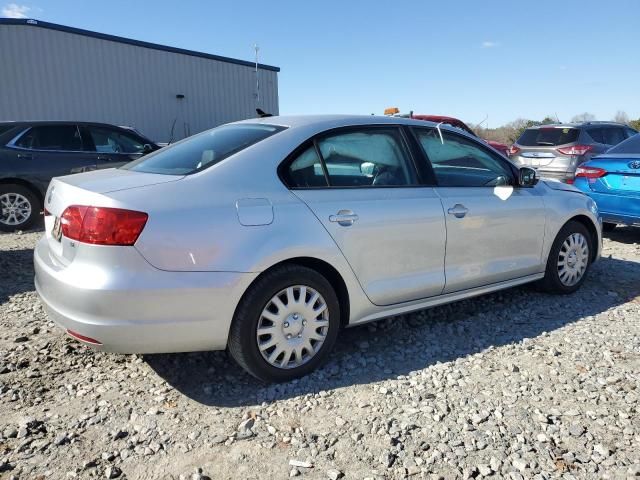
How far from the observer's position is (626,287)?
5.00m

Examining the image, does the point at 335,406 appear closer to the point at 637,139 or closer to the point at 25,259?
the point at 25,259

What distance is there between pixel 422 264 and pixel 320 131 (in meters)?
1.12

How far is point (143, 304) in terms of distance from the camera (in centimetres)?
258

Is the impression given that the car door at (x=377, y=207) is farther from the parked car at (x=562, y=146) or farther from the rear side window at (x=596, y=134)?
the rear side window at (x=596, y=134)

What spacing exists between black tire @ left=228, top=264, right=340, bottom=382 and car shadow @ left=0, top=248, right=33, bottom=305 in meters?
2.70

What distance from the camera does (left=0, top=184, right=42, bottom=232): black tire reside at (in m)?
7.32

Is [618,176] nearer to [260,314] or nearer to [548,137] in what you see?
[548,137]

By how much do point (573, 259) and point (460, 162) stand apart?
4.99ft

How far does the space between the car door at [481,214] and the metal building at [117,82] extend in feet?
47.0

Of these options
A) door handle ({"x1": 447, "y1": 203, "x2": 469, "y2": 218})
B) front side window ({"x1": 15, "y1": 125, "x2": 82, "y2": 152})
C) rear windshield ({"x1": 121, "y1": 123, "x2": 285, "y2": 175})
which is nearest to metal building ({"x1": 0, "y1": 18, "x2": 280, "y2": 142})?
front side window ({"x1": 15, "y1": 125, "x2": 82, "y2": 152})

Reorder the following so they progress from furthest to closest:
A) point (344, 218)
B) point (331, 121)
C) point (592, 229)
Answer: point (592, 229) < point (331, 121) < point (344, 218)

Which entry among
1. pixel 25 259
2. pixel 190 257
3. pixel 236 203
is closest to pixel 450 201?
pixel 236 203

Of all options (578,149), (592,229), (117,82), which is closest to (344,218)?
(592,229)

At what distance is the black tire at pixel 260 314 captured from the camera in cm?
283
